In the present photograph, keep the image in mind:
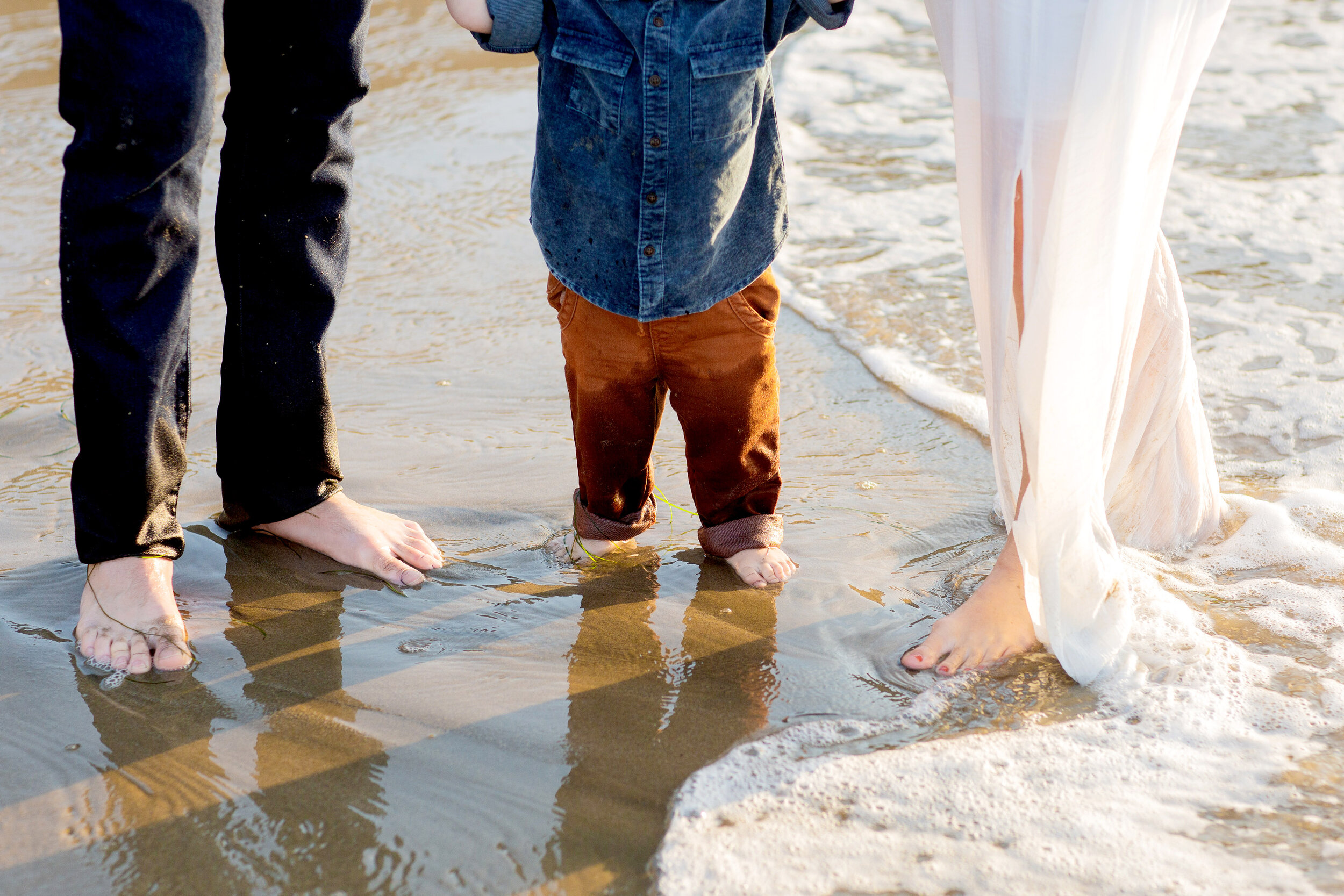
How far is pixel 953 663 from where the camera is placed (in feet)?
6.29

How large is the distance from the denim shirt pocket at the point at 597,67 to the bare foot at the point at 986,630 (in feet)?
3.47

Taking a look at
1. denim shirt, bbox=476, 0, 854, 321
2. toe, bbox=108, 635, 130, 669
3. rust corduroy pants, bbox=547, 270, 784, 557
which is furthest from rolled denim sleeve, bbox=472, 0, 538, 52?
toe, bbox=108, 635, 130, 669

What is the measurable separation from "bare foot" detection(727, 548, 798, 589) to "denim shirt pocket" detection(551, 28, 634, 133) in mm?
870

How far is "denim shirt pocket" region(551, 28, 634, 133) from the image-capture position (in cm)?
185

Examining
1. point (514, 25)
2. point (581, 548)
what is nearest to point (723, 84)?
point (514, 25)

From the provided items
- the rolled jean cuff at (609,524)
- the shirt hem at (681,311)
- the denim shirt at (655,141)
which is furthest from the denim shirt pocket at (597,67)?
the rolled jean cuff at (609,524)

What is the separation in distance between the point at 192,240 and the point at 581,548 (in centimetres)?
95

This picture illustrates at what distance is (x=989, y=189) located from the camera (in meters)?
1.93

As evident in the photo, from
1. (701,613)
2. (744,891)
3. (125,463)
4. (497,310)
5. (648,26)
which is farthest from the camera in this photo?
(497,310)

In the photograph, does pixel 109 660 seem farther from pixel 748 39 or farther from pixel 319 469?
pixel 748 39

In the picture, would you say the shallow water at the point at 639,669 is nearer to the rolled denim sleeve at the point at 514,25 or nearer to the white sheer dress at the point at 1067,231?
the white sheer dress at the point at 1067,231

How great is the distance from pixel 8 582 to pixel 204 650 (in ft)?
1.66

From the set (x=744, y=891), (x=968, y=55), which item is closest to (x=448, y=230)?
(x=968, y=55)

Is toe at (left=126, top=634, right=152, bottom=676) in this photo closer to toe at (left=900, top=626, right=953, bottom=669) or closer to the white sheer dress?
toe at (left=900, top=626, right=953, bottom=669)
